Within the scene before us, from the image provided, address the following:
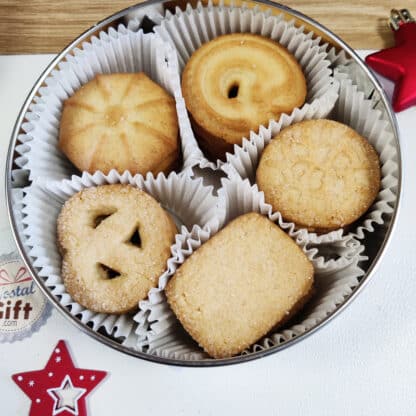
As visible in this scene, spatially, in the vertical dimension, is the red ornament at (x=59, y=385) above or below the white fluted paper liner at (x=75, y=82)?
below

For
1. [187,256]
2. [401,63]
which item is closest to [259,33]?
[401,63]

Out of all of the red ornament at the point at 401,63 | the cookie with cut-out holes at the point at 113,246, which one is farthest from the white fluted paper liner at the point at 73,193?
the red ornament at the point at 401,63

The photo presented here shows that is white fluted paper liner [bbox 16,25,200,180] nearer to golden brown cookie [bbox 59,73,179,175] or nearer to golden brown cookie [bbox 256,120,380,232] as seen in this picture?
golden brown cookie [bbox 59,73,179,175]

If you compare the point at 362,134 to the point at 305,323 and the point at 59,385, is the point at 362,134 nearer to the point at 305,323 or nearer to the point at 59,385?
the point at 305,323

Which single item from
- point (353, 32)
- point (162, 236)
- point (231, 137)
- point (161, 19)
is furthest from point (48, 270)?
point (353, 32)

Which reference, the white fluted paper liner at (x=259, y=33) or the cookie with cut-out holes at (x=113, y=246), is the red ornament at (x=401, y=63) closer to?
the white fluted paper liner at (x=259, y=33)

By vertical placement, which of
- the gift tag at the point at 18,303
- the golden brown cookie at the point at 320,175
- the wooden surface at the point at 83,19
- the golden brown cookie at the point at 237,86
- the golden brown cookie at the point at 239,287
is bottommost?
the gift tag at the point at 18,303

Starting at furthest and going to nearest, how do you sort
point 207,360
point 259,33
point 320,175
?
point 259,33, point 320,175, point 207,360
